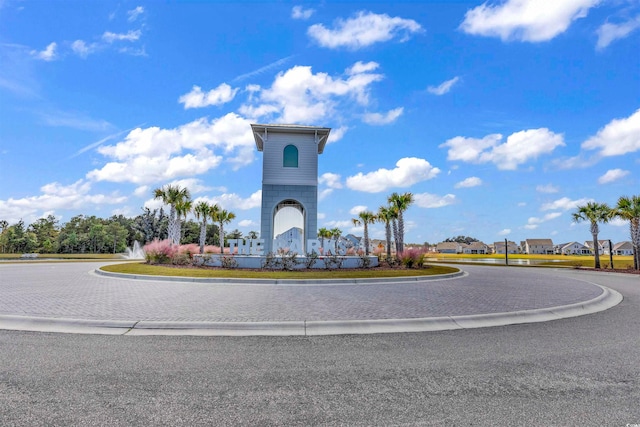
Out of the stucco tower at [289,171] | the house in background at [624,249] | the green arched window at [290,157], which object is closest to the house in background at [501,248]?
the house in background at [624,249]

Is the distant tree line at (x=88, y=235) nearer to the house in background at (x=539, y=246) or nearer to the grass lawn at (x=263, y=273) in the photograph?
the grass lawn at (x=263, y=273)

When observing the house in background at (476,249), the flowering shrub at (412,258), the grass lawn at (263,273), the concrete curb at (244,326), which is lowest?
the house in background at (476,249)

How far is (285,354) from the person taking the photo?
542cm

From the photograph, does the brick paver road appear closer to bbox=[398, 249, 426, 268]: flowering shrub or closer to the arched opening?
bbox=[398, 249, 426, 268]: flowering shrub

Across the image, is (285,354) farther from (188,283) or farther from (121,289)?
(188,283)

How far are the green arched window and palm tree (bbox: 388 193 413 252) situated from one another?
16980 mm

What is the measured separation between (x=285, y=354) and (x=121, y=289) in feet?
31.0

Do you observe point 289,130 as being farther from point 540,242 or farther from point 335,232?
point 540,242

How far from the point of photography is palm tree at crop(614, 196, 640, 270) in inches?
1136

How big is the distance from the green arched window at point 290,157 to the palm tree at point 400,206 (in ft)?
55.7

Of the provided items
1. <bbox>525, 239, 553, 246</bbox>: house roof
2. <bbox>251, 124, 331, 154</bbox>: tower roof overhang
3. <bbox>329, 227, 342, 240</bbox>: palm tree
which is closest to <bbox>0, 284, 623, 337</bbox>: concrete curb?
<bbox>251, 124, 331, 154</bbox>: tower roof overhang

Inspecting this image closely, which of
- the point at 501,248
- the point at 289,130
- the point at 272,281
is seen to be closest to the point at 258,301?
the point at 272,281

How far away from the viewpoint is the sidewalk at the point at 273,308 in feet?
23.2

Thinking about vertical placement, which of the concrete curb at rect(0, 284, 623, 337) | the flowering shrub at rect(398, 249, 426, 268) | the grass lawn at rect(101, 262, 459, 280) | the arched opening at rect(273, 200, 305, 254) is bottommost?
the concrete curb at rect(0, 284, 623, 337)
